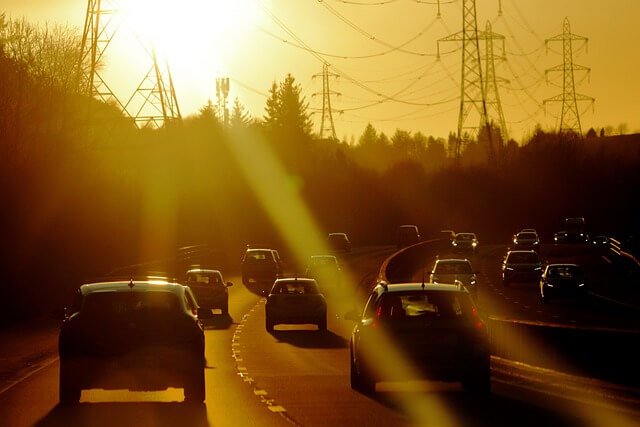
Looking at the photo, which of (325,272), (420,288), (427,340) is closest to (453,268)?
(325,272)

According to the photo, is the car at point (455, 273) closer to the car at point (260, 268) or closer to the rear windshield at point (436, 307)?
the car at point (260, 268)

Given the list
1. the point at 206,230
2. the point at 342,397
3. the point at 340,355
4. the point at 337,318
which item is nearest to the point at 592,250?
the point at 206,230

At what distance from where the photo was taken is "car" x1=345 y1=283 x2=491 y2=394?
16.5m

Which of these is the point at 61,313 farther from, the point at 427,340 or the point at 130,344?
the point at 427,340

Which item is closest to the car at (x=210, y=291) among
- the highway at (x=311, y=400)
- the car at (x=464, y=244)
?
the highway at (x=311, y=400)

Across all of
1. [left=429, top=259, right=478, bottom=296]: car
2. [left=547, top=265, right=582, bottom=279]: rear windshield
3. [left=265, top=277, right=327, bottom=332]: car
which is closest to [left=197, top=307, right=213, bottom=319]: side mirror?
[left=265, top=277, right=327, bottom=332]: car

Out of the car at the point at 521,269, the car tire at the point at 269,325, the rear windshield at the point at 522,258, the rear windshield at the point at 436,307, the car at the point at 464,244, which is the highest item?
the rear windshield at the point at 436,307

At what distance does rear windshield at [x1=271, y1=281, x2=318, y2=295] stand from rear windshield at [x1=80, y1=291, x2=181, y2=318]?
18.0m

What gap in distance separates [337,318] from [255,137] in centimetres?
12289

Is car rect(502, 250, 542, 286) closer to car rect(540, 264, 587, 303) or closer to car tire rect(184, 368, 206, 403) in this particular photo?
car rect(540, 264, 587, 303)

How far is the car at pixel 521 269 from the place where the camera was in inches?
2293

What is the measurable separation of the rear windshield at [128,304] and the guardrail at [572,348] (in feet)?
19.4

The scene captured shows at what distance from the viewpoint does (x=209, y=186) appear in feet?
363

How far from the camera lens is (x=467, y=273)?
47.5 metres
